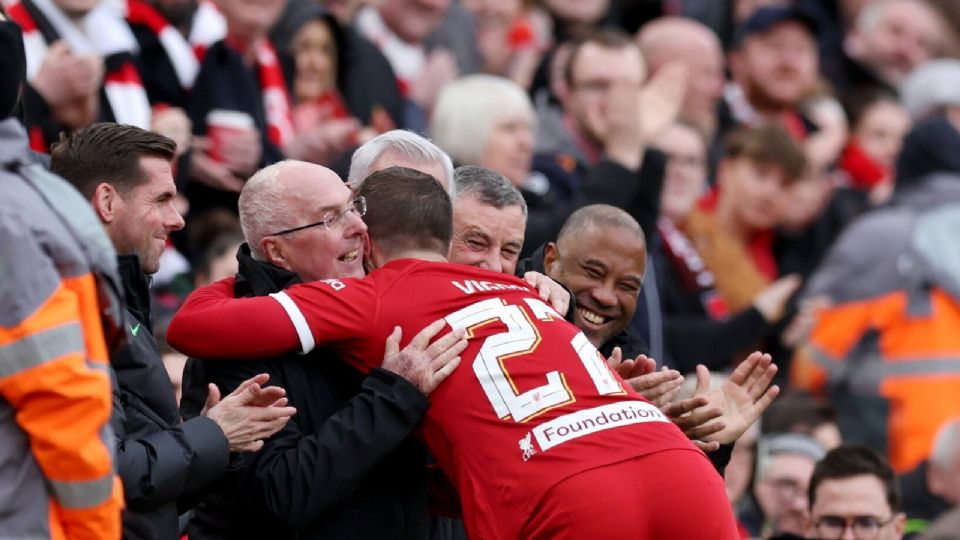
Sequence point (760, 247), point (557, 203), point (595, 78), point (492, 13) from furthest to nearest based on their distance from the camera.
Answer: point (492, 13) < point (760, 247) < point (595, 78) < point (557, 203)

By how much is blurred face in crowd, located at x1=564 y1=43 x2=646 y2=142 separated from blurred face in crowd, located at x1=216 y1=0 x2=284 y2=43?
5.04 ft

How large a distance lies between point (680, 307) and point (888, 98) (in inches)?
165

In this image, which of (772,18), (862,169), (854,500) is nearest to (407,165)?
(854,500)

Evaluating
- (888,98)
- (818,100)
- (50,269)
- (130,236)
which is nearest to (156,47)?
(130,236)

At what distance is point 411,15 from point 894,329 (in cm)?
307

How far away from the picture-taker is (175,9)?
8.92m

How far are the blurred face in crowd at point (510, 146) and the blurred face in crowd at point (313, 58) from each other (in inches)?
50.5

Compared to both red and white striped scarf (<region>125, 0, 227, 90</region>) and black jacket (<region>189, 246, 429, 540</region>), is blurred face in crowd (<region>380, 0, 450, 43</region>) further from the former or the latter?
black jacket (<region>189, 246, 429, 540</region>)

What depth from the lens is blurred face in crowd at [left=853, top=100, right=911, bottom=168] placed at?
12.7 meters

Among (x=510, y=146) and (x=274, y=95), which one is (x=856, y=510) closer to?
(x=510, y=146)

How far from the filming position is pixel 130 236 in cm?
523

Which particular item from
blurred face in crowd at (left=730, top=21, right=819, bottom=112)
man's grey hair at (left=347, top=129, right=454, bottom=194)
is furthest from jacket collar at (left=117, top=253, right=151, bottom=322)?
blurred face in crowd at (left=730, top=21, right=819, bottom=112)

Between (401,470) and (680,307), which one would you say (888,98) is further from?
(401,470)

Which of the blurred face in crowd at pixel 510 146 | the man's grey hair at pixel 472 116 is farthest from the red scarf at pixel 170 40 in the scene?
the blurred face in crowd at pixel 510 146
